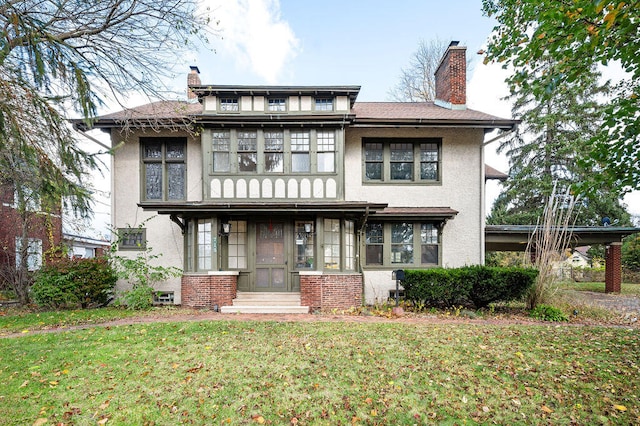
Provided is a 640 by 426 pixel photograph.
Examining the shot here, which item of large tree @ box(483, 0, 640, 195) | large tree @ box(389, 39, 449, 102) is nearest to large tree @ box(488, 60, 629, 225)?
large tree @ box(389, 39, 449, 102)

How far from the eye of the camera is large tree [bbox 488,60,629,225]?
19641 millimetres

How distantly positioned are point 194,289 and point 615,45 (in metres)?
10.3

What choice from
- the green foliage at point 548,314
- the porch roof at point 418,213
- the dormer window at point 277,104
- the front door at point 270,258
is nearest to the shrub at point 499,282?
the green foliage at point 548,314

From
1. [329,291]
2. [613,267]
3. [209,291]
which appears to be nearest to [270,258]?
[209,291]

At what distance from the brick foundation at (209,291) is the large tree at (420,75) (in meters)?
17.4

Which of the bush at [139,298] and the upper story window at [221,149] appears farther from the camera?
the upper story window at [221,149]

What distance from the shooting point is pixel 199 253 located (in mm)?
9492

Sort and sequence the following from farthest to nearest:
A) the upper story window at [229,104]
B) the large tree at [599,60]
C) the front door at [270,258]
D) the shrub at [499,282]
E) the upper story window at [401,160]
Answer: the upper story window at [401,160]
the upper story window at [229,104]
the front door at [270,258]
the shrub at [499,282]
the large tree at [599,60]

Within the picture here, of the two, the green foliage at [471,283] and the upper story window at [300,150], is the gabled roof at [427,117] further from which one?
the green foliage at [471,283]

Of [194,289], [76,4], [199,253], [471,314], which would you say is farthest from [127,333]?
[471,314]

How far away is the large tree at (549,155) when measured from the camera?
1964 cm

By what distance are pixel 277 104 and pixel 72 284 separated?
7.96 meters

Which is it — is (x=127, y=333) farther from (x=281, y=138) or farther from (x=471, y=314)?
(x=471, y=314)

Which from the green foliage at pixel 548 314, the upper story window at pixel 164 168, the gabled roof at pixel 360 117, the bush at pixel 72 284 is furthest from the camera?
the upper story window at pixel 164 168
